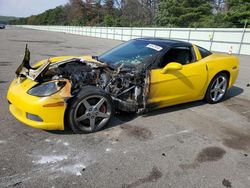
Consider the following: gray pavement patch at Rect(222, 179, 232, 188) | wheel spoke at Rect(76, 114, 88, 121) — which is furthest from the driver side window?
gray pavement patch at Rect(222, 179, 232, 188)

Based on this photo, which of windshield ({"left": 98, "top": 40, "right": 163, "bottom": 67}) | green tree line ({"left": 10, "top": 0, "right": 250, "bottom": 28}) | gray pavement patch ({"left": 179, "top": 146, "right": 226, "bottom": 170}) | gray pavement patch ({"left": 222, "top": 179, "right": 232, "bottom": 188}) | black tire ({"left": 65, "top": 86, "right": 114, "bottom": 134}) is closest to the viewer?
gray pavement patch ({"left": 222, "top": 179, "right": 232, "bottom": 188})

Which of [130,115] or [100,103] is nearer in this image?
[100,103]

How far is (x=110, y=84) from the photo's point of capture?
3926 mm

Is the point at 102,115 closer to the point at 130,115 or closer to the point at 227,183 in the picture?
the point at 130,115

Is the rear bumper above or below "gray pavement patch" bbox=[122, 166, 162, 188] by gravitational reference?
above

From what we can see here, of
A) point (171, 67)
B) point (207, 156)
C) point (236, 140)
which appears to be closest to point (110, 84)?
point (171, 67)

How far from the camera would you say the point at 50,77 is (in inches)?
144

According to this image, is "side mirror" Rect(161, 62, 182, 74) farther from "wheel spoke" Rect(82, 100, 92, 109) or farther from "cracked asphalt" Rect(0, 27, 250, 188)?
"wheel spoke" Rect(82, 100, 92, 109)

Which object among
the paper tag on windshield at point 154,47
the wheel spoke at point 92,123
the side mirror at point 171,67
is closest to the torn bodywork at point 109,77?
the side mirror at point 171,67

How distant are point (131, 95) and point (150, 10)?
49.2 m

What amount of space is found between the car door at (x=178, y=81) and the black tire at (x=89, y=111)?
0.84m

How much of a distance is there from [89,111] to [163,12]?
36.4 metres

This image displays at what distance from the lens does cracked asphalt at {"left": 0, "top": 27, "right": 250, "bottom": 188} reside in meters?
2.70

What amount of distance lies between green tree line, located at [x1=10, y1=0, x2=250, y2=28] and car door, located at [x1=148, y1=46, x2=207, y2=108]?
19.4 m
